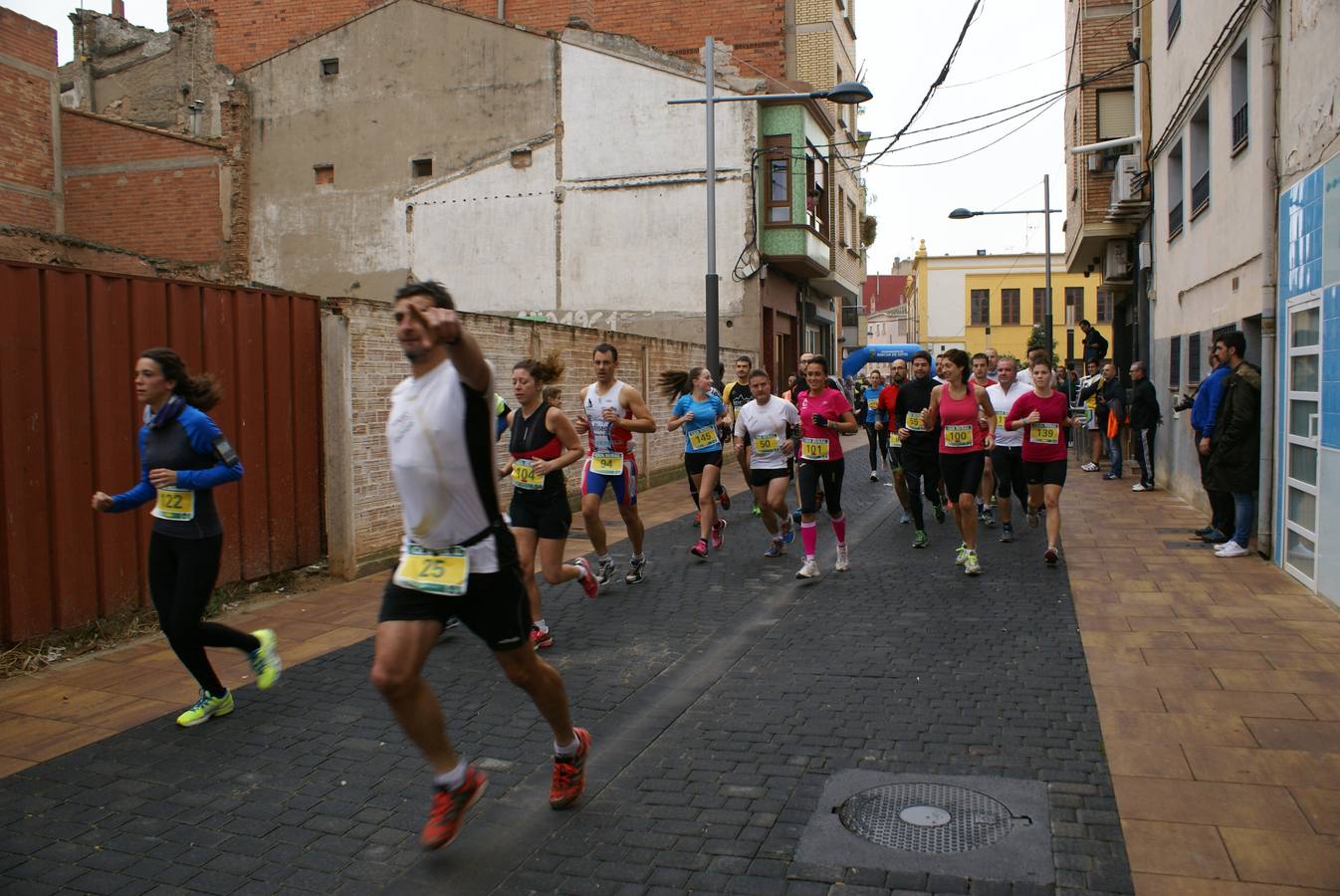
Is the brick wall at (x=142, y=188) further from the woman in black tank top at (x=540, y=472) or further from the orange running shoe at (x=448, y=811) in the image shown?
the orange running shoe at (x=448, y=811)

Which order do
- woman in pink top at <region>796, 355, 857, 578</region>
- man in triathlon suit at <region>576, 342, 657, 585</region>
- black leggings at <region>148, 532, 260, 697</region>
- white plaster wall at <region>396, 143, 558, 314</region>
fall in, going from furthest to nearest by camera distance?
white plaster wall at <region>396, 143, 558, 314</region>, woman in pink top at <region>796, 355, 857, 578</region>, man in triathlon suit at <region>576, 342, 657, 585</region>, black leggings at <region>148, 532, 260, 697</region>

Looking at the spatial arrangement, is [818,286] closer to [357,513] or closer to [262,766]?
[357,513]

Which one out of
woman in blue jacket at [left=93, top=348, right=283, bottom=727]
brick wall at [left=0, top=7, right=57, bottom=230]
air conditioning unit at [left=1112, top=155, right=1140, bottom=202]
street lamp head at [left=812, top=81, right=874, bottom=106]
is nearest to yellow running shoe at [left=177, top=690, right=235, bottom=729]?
woman in blue jacket at [left=93, top=348, right=283, bottom=727]

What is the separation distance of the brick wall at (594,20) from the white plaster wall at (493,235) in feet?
16.3

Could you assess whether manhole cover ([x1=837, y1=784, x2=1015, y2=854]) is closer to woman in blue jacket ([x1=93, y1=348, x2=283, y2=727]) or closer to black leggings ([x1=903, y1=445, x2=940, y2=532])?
woman in blue jacket ([x1=93, y1=348, x2=283, y2=727])

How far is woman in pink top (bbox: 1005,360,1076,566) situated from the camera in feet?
31.0

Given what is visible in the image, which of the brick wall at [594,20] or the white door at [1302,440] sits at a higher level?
the brick wall at [594,20]

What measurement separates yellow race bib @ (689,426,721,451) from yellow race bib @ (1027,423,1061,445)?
3.08 meters

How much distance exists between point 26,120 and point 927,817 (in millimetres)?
22854

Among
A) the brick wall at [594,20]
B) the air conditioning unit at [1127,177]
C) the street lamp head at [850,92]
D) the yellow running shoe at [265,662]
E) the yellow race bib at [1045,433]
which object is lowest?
the yellow running shoe at [265,662]

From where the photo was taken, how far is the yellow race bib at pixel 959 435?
30.2ft

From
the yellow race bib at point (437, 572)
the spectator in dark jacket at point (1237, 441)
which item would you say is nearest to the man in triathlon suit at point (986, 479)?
the spectator in dark jacket at point (1237, 441)

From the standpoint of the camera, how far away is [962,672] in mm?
5988

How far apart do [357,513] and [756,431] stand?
3.52 meters
